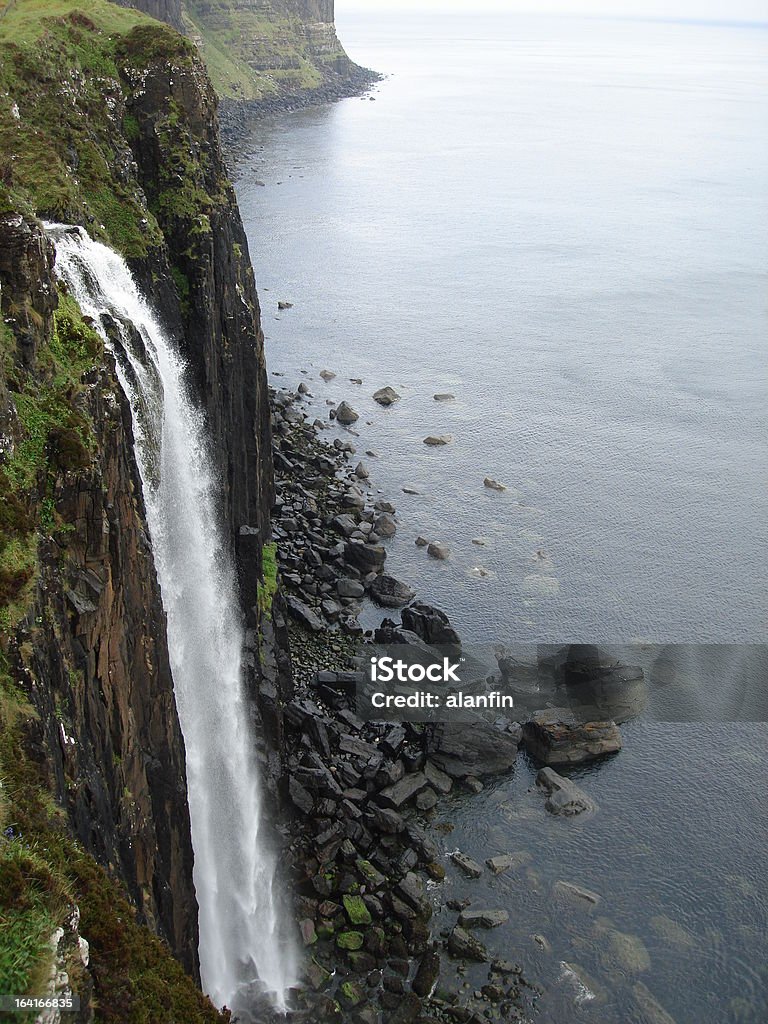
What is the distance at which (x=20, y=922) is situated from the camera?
16953 millimetres

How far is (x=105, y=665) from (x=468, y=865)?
79.0ft

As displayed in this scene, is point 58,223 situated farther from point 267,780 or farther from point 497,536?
point 497,536

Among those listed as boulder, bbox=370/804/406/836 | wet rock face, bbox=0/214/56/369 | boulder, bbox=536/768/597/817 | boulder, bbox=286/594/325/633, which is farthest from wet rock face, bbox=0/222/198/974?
boulder, bbox=286/594/325/633

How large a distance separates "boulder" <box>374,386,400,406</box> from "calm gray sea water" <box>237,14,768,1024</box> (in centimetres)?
121

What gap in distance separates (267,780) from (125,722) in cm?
1792

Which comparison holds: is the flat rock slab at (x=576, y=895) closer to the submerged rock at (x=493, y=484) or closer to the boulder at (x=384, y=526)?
the boulder at (x=384, y=526)

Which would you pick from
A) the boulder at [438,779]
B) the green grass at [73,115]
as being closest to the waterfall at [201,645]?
the green grass at [73,115]

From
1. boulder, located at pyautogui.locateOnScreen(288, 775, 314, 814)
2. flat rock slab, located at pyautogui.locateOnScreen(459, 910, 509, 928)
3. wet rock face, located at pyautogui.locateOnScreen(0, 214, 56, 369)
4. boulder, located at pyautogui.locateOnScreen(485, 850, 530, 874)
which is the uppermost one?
wet rock face, located at pyautogui.locateOnScreen(0, 214, 56, 369)

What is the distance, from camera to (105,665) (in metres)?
28.2

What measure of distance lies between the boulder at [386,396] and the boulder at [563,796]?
49.0 m

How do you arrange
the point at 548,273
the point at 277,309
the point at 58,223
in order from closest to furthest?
1. the point at 58,223
2. the point at 277,309
3. the point at 548,273

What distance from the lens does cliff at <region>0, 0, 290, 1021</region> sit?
69.3 ft

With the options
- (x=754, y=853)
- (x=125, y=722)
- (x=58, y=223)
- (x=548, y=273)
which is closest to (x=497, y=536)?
(x=754, y=853)

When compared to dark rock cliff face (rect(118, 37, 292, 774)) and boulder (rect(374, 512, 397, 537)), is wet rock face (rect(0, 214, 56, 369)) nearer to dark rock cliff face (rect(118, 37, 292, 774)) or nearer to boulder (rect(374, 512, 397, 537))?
dark rock cliff face (rect(118, 37, 292, 774))
